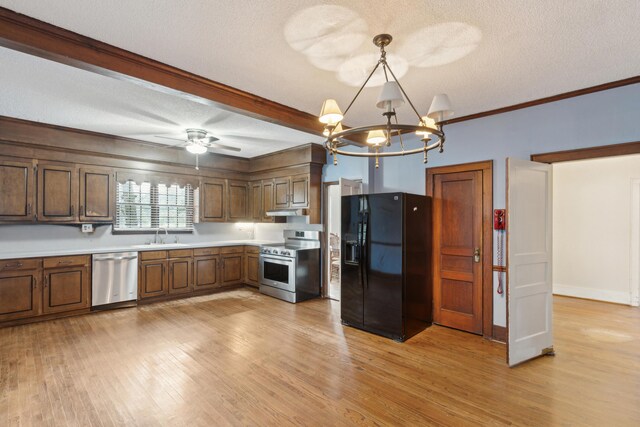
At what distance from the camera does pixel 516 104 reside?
11.6 feet

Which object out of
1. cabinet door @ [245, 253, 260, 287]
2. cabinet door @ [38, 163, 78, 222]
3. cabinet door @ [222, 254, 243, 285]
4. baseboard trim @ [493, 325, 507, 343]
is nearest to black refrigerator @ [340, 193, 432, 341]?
baseboard trim @ [493, 325, 507, 343]

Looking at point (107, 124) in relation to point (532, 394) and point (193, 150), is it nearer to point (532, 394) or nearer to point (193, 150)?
point (193, 150)

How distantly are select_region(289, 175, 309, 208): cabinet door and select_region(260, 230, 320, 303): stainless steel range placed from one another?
23.5 inches

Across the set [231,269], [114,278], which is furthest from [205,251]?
[114,278]

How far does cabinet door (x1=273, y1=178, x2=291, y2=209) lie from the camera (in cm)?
595

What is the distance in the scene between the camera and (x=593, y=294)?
545 cm

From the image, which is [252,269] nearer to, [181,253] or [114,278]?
[181,253]

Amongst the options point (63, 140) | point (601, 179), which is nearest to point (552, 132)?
point (601, 179)

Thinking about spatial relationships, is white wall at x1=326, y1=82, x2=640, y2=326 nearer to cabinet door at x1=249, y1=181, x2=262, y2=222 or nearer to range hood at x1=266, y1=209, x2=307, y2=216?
range hood at x1=266, y1=209, x2=307, y2=216

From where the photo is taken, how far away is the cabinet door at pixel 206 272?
5719 millimetres

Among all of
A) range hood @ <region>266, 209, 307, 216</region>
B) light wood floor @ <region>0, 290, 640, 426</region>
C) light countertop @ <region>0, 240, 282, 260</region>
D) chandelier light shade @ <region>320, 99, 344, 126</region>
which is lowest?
light wood floor @ <region>0, 290, 640, 426</region>

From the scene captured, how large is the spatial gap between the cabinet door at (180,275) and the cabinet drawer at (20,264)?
171 centimetres

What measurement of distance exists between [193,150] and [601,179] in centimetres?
675

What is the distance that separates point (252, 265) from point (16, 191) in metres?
3.65
